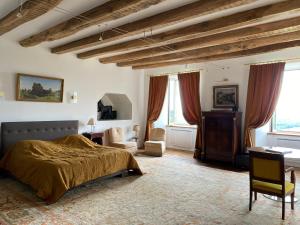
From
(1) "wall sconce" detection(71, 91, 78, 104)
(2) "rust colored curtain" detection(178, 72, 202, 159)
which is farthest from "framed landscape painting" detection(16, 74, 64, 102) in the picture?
(2) "rust colored curtain" detection(178, 72, 202, 159)

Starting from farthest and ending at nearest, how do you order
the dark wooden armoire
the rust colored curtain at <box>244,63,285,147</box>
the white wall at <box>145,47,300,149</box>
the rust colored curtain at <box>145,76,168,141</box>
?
1. the rust colored curtain at <box>145,76,168,141</box>
2. the dark wooden armoire
3. the white wall at <box>145,47,300,149</box>
4. the rust colored curtain at <box>244,63,285,147</box>

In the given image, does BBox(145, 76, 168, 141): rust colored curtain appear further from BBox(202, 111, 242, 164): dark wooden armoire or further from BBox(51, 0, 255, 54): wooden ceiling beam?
BBox(51, 0, 255, 54): wooden ceiling beam

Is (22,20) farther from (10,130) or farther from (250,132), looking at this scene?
(250,132)

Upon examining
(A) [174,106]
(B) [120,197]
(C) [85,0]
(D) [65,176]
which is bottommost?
(B) [120,197]

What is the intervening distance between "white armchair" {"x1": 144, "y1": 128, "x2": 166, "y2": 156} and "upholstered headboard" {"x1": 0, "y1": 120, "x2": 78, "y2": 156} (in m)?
2.06

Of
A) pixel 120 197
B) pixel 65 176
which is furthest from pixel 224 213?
pixel 65 176

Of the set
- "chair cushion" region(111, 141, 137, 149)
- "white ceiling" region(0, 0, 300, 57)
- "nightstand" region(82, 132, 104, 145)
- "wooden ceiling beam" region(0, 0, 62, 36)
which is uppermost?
"white ceiling" region(0, 0, 300, 57)

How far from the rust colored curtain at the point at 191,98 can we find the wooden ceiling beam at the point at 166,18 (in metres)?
3.20

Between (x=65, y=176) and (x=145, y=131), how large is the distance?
4.58 m

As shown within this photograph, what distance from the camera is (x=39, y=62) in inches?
207

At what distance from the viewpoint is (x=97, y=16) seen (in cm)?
314

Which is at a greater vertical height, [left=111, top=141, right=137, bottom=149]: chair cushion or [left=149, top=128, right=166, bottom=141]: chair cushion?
[left=149, top=128, right=166, bottom=141]: chair cushion

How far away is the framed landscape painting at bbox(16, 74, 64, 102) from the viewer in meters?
4.95

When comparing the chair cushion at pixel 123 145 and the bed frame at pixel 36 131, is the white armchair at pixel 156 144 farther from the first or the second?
the bed frame at pixel 36 131
